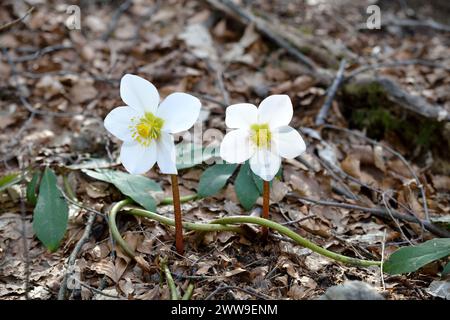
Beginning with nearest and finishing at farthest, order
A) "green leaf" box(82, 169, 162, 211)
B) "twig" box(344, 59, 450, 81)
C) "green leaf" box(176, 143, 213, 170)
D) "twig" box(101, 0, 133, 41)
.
→ "green leaf" box(82, 169, 162, 211) → "green leaf" box(176, 143, 213, 170) → "twig" box(344, 59, 450, 81) → "twig" box(101, 0, 133, 41)

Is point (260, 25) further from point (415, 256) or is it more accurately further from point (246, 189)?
point (415, 256)

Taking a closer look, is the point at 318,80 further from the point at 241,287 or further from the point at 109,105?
the point at 241,287

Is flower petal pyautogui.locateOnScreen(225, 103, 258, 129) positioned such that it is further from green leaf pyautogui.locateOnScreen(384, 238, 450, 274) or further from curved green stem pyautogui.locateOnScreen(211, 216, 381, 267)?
green leaf pyautogui.locateOnScreen(384, 238, 450, 274)

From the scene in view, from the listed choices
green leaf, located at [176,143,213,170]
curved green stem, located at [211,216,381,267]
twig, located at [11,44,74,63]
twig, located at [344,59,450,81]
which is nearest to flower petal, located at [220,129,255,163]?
curved green stem, located at [211,216,381,267]

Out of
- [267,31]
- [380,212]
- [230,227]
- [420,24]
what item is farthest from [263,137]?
[420,24]

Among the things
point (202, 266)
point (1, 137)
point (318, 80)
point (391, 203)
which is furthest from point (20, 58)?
point (391, 203)

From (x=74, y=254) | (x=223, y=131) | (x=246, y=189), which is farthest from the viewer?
(x=223, y=131)
